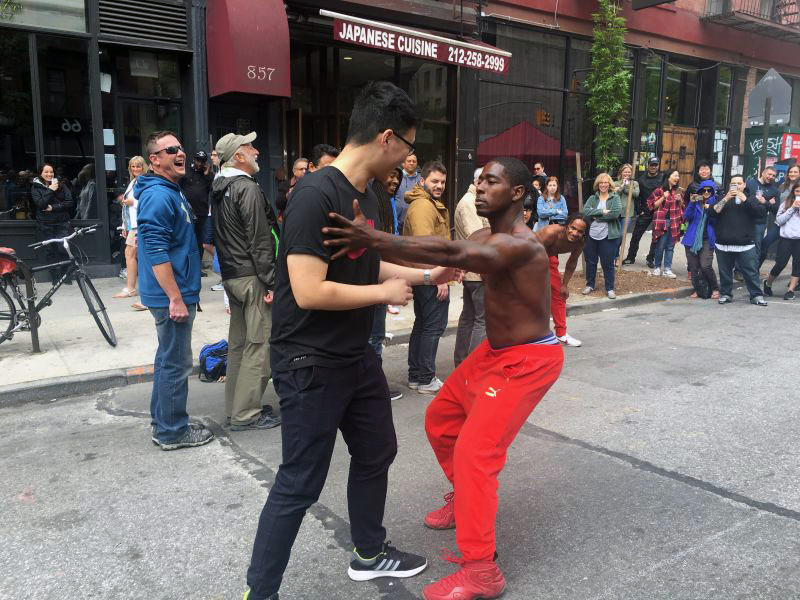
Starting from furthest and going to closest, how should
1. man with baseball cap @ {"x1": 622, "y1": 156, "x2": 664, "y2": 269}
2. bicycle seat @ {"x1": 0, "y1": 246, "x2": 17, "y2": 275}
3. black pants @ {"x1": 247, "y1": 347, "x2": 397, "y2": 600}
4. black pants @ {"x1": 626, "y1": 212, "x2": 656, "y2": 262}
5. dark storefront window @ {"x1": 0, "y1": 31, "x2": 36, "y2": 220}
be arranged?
man with baseball cap @ {"x1": 622, "y1": 156, "x2": 664, "y2": 269} → black pants @ {"x1": 626, "y1": 212, "x2": 656, "y2": 262} → dark storefront window @ {"x1": 0, "y1": 31, "x2": 36, "y2": 220} → bicycle seat @ {"x1": 0, "y1": 246, "x2": 17, "y2": 275} → black pants @ {"x1": 247, "y1": 347, "x2": 397, "y2": 600}

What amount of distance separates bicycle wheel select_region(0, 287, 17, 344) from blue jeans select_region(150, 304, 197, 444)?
2.94 m

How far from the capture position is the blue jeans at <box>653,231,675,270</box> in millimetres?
12320

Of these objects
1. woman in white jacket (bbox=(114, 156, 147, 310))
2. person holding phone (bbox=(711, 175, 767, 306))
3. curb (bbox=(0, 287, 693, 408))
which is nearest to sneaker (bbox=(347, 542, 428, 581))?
curb (bbox=(0, 287, 693, 408))

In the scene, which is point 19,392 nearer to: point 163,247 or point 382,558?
point 163,247

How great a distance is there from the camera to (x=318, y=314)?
8.43 feet

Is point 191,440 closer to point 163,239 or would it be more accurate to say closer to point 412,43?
point 163,239

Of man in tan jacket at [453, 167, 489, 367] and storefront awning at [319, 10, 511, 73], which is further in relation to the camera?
storefront awning at [319, 10, 511, 73]

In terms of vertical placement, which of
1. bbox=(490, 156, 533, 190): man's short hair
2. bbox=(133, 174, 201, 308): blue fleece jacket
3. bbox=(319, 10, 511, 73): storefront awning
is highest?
bbox=(319, 10, 511, 73): storefront awning

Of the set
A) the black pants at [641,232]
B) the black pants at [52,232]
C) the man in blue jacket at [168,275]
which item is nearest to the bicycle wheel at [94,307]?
the man in blue jacket at [168,275]

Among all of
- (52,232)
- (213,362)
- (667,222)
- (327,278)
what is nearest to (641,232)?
(667,222)

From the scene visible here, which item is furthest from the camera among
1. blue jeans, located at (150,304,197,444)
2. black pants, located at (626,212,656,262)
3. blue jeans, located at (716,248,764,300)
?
black pants, located at (626,212,656,262)

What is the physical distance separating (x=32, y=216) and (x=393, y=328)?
600 cm

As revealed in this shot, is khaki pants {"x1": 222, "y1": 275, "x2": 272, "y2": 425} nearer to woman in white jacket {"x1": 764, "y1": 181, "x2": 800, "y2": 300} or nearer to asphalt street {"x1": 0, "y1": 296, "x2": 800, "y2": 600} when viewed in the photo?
asphalt street {"x1": 0, "y1": 296, "x2": 800, "y2": 600}

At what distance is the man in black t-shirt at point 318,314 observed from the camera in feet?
8.04
